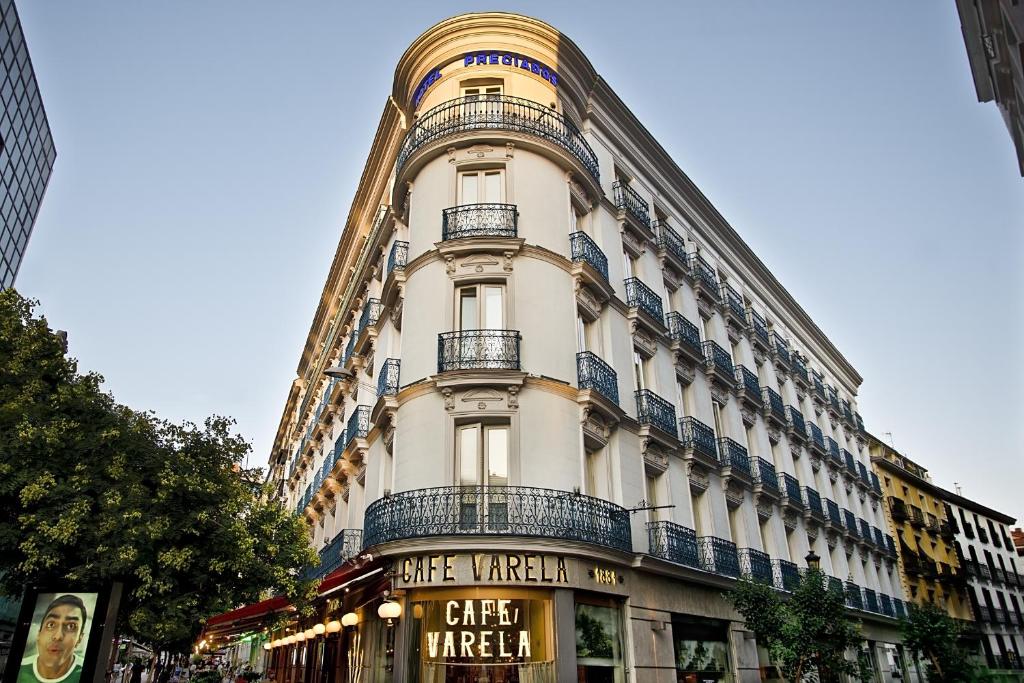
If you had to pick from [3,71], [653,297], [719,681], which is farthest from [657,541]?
[3,71]

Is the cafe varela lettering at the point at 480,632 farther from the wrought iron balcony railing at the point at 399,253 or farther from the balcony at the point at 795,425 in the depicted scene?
the balcony at the point at 795,425

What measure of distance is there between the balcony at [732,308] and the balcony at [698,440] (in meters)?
6.71

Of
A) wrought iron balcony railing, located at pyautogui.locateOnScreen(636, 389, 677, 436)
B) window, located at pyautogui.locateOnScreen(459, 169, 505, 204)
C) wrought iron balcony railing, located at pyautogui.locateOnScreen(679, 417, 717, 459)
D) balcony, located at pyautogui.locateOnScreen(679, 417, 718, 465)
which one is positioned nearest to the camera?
window, located at pyautogui.locateOnScreen(459, 169, 505, 204)

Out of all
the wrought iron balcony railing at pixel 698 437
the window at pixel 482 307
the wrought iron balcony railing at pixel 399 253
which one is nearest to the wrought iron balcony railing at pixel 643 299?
the wrought iron balcony railing at pixel 698 437

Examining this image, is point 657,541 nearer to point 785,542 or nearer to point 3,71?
point 785,542

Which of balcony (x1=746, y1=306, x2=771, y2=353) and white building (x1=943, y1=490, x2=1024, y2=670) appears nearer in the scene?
balcony (x1=746, y1=306, x2=771, y2=353)

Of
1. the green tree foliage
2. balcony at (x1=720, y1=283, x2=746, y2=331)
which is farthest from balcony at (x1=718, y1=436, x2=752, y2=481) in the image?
the green tree foliage

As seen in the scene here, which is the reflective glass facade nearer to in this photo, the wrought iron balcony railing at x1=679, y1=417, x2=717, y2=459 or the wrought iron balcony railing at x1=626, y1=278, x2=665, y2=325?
the wrought iron balcony railing at x1=626, y1=278, x2=665, y2=325

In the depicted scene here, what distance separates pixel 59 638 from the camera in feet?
38.6

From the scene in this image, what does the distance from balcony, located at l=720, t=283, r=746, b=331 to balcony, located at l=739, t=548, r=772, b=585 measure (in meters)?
9.15

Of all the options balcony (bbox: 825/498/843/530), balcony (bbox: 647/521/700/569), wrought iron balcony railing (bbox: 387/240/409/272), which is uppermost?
wrought iron balcony railing (bbox: 387/240/409/272)

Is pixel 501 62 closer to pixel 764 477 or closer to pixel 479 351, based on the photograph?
pixel 479 351

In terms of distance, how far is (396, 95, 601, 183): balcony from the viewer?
1766cm

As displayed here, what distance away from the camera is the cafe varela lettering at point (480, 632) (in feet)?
41.6
